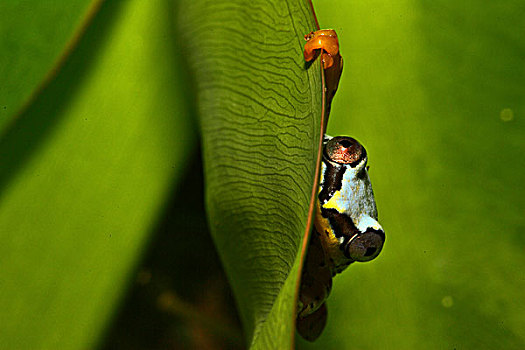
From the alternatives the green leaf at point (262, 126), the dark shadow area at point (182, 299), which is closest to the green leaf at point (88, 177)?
the green leaf at point (262, 126)

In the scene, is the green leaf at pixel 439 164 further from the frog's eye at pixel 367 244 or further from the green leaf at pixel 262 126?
the green leaf at pixel 262 126

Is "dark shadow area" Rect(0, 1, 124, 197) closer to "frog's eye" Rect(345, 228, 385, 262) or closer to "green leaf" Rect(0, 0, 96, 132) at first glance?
"green leaf" Rect(0, 0, 96, 132)

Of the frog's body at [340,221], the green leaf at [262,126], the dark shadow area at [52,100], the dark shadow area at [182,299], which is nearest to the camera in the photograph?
the green leaf at [262,126]

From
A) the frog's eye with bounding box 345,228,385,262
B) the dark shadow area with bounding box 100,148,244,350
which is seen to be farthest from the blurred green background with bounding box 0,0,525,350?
the dark shadow area with bounding box 100,148,244,350

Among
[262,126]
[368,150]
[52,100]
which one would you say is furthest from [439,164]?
[52,100]

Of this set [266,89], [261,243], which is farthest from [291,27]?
[261,243]

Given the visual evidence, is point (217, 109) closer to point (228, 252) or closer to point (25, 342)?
point (228, 252)

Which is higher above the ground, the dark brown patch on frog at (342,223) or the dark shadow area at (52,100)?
the dark shadow area at (52,100)
